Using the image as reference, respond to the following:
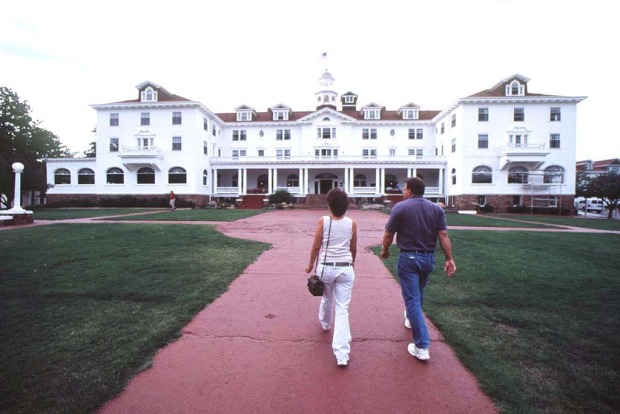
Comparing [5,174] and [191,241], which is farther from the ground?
[5,174]

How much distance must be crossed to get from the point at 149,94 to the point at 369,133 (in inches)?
1009

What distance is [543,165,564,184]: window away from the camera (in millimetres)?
32156

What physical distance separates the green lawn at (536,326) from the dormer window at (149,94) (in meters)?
36.0

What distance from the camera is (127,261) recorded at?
755 cm

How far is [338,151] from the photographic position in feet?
133

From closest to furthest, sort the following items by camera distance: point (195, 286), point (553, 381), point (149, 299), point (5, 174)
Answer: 1. point (553, 381)
2. point (149, 299)
3. point (195, 286)
4. point (5, 174)

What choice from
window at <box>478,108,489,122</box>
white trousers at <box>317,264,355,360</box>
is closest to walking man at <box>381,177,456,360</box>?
white trousers at <box>317,264,355,360</box>

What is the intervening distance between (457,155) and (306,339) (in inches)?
1344

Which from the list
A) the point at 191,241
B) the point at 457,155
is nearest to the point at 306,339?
the point at 191,241

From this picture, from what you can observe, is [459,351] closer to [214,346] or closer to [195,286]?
[214,346]

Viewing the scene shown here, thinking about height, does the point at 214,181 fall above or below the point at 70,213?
above

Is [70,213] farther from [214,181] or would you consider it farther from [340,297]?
[340,297]

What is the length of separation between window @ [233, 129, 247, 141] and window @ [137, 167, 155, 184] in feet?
37.3

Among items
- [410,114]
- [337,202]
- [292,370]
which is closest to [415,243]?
[337,202]
